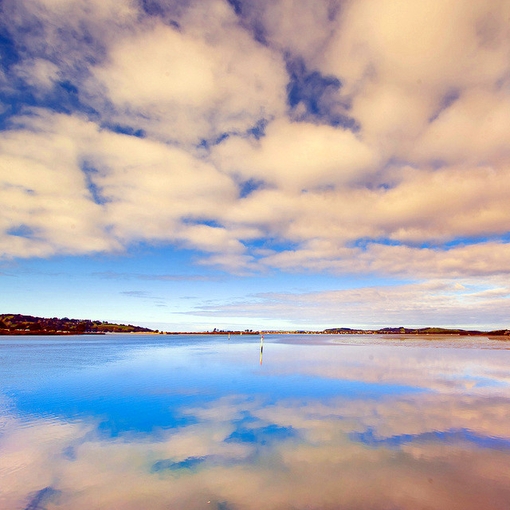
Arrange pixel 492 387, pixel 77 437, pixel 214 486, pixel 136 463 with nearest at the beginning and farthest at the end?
1. pixel 214 486
2. pixel 136 463
3. pixel 77 437
4. pixel 492 387

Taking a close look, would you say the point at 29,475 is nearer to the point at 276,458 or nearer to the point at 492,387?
the point at 276,458

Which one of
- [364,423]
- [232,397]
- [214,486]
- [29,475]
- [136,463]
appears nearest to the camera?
[214,486]

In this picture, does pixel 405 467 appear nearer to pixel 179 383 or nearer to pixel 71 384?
pixel 179 383

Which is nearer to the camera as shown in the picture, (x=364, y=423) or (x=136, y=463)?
(x=136, y=463)

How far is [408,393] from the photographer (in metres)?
27.4

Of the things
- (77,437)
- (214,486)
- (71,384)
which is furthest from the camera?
(71,384)

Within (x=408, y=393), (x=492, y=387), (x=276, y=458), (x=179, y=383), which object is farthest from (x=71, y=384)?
(x=492, y=387)

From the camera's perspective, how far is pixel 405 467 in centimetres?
1269

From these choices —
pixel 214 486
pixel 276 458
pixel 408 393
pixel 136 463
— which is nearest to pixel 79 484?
pixel 136 463

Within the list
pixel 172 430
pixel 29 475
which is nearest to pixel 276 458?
pixel 172 430

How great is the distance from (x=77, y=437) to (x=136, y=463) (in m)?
5.59

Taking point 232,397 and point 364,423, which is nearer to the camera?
point 364,423

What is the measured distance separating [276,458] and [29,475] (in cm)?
930

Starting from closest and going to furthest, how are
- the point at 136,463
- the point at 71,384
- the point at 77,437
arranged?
the point at 136,463
the point at 77,437
the point at 71,384
